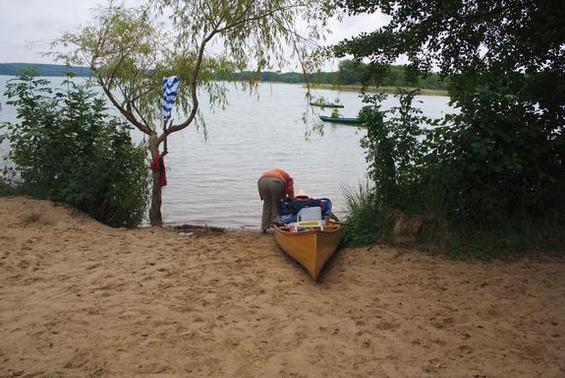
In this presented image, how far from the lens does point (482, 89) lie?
25.3 ft

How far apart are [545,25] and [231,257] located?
5116 millimetres

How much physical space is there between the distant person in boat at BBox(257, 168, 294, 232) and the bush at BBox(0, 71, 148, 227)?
93.5 inches

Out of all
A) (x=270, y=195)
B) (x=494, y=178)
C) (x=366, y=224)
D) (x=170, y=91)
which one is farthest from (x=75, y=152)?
(x=494, y=178)

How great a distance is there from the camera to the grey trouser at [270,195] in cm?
1020

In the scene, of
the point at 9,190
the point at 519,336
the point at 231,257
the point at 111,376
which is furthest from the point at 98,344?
the point at 9,190

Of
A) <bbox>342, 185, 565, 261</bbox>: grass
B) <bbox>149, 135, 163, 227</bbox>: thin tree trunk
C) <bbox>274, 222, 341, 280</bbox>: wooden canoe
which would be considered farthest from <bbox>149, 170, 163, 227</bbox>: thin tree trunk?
<bbox>342, 185, 565, 261</bbox>: grass

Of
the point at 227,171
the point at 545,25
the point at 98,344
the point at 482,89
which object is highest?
the point at 545,25

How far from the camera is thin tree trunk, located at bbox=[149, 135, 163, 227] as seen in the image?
33.6 ft

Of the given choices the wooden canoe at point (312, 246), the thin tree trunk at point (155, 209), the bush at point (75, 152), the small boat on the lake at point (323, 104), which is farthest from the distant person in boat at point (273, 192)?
the bush at point (75, 152)

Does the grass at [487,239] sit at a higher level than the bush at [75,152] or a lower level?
lower

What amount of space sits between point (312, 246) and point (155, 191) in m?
4.36

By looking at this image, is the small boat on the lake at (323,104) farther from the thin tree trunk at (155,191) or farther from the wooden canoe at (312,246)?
the thin tree trunk at (155,191)

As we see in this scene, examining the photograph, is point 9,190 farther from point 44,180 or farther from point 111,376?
point 111,376

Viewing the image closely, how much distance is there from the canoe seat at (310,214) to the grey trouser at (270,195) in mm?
959
